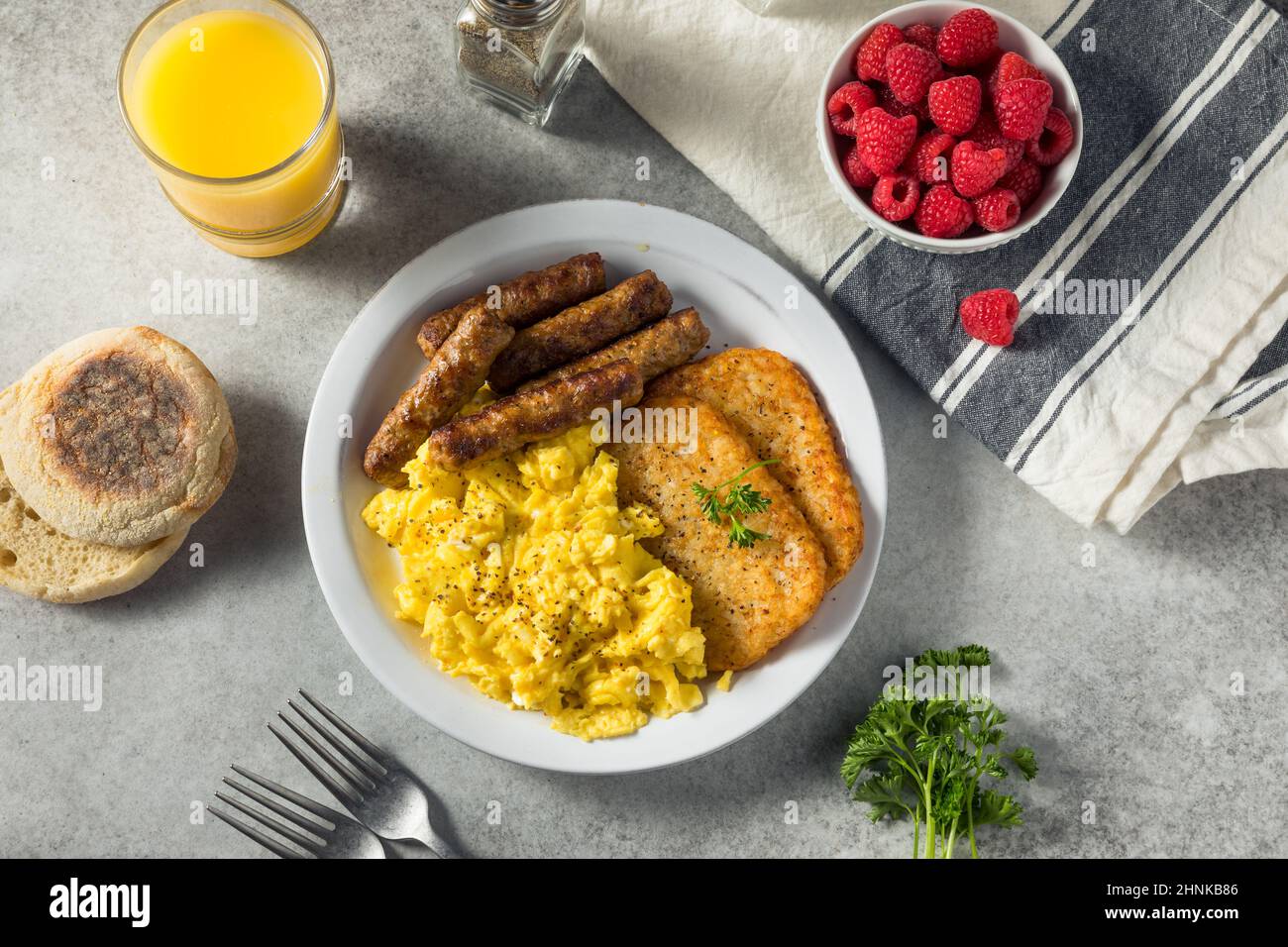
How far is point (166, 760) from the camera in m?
3.41

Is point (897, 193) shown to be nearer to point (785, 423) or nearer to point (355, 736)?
Result: point (785, 423)

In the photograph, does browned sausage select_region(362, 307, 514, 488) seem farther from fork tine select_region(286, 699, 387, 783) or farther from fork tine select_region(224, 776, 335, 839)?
fork tine select_region(224, 776, 335, 839)

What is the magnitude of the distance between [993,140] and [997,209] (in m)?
0.19

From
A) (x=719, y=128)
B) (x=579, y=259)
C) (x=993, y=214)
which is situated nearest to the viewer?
(x=993, y=214)

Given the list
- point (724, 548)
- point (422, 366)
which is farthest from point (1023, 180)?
point (422, 366)

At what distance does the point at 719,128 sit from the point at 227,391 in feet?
5.98

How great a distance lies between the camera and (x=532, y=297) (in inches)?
126

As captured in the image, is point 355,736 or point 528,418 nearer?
point 528,418

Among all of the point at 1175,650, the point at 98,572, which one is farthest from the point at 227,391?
the point at 1175,650

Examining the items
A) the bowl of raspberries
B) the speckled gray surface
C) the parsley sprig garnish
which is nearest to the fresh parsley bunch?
the speckled gray surface

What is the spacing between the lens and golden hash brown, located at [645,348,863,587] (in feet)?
10.4

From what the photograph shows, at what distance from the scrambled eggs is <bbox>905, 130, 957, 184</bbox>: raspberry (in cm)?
121

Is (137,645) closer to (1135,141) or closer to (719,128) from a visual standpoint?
(719,128)

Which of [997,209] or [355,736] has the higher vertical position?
[997,209]
